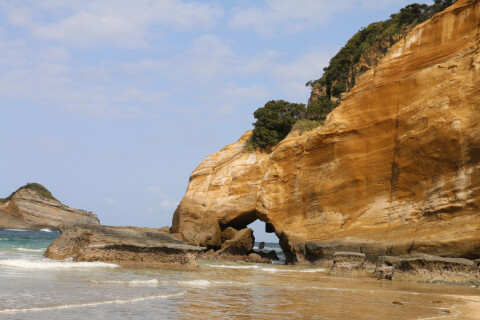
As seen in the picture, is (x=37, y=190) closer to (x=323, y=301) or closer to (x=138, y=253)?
(x=138, y=253)

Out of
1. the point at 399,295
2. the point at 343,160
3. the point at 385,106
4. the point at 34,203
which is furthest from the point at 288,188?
the point at 34,203

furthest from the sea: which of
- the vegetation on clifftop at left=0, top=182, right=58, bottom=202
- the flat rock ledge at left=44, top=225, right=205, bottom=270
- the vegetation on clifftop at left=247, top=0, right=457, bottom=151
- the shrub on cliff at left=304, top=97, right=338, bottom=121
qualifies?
the vegetation on clifftop at left=0, top=182, right=58, bottom=202

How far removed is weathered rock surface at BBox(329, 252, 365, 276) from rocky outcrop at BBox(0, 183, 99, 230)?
7380 centimetres

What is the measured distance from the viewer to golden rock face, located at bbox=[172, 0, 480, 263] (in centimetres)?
1934

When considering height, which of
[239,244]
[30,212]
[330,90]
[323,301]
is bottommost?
[323,301]

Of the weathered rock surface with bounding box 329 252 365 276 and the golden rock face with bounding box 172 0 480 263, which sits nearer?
the weathered rock surface with bounding box 329 252 365 276

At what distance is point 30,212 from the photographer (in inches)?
3319

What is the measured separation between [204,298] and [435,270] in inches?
349

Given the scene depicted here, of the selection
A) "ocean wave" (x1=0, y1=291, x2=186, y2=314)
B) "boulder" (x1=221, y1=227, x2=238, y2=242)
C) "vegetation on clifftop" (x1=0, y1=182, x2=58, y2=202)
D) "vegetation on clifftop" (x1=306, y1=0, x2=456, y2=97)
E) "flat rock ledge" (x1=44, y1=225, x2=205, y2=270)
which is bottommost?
"ocean wave" (x1=0, y1=291, x2=186, y2=314)

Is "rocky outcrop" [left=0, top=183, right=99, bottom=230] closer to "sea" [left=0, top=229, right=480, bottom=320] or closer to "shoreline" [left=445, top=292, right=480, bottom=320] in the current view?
"sea" [left=0, top=229, right=480, bottom=320]

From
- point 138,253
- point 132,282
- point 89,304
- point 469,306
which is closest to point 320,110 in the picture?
point 138,253

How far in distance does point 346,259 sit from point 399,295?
608cm

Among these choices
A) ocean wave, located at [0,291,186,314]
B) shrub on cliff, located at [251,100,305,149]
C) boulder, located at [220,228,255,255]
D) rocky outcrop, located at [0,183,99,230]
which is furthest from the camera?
rocky outcrop, located at [0,183,99,230]

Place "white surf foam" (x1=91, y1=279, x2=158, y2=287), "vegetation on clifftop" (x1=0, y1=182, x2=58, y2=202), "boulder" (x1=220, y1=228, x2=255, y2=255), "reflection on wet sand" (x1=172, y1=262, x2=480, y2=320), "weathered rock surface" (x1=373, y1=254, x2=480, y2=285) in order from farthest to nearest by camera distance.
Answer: "vegetation on clifftop" (x1=0, y1=182, x2=58, y2=202) → "boulder" (x1=220, y1=228, x2=255, y2=255) → "weathered rock surface" (x1=373, y1=254, x2=480, y2=285) → "white surf foam" (x1=91, y1=279, x2=158, y2=287) → "reflection on wet sand" (x1=172, y1=262, x2=480, y2=320)
